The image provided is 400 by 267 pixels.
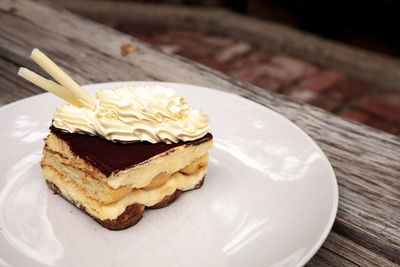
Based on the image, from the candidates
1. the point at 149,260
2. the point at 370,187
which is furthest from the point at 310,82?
the point at 149,260

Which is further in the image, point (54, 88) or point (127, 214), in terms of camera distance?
point (54, 88)

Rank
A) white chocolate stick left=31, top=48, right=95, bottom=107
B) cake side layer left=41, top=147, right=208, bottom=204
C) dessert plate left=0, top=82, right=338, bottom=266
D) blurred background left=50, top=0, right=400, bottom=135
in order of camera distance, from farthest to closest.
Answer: blurred background left=50, top=0, right=400, bottom=135, white chocolate stick left=31, top=48, right=95, bottom=107, cake side layer left=41, top=147, right=208, bottom=204, dessert plate left=0, top=82, right=338, bottom=266

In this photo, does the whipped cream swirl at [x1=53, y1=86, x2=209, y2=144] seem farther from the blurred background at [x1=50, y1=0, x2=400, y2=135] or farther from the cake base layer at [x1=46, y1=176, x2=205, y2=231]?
the blurred background at [x1=50, y1=0, x2=400, y2=135]

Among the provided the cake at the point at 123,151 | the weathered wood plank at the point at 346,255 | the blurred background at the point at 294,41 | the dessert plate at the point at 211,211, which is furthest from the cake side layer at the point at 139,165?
the blurred background at the point at 294,41

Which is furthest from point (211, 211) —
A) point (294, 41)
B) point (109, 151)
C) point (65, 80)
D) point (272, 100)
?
point (294, 41)

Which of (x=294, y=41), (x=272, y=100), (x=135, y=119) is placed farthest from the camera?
(x=294, y=41)

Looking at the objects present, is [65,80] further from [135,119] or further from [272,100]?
[272,100]

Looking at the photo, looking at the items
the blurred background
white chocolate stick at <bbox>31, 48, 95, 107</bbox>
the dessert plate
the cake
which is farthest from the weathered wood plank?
the blurred background

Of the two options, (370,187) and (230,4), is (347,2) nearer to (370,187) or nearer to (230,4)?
(230,4)
